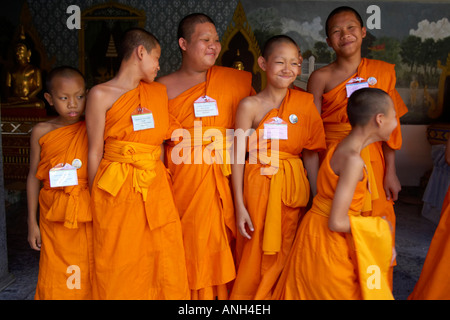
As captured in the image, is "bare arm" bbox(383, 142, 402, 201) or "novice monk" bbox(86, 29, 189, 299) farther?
"bare arm" bbox(383, 142, 402, 201)

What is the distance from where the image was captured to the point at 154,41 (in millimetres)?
2557

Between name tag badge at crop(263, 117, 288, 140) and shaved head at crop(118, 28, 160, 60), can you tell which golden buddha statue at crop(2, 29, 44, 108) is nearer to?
shaved head at crop(118, 28, 160, 60)

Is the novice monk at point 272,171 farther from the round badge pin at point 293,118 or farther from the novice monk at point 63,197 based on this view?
the novice monk at point 63,197

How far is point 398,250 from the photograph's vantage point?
13.5 ft

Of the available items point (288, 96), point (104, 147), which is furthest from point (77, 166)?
point (288, 96)

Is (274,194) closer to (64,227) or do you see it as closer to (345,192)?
(345,192)

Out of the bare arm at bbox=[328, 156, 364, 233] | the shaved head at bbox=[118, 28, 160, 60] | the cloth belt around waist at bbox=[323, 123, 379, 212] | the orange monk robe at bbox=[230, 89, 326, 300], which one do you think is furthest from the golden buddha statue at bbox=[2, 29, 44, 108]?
the bare arm at bbox=[328, 156, 364, 233]

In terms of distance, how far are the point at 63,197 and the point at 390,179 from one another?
2152 millimetres

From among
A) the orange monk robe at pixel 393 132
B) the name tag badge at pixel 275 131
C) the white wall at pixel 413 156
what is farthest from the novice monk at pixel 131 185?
the white wall at pixel 413 156

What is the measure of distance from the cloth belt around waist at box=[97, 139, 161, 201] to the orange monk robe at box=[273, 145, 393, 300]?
3.16ft

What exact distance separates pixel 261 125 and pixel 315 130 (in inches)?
14.1

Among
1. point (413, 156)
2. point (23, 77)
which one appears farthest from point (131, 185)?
point (413, 156)

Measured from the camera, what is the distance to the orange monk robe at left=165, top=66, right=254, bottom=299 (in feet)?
8.78
